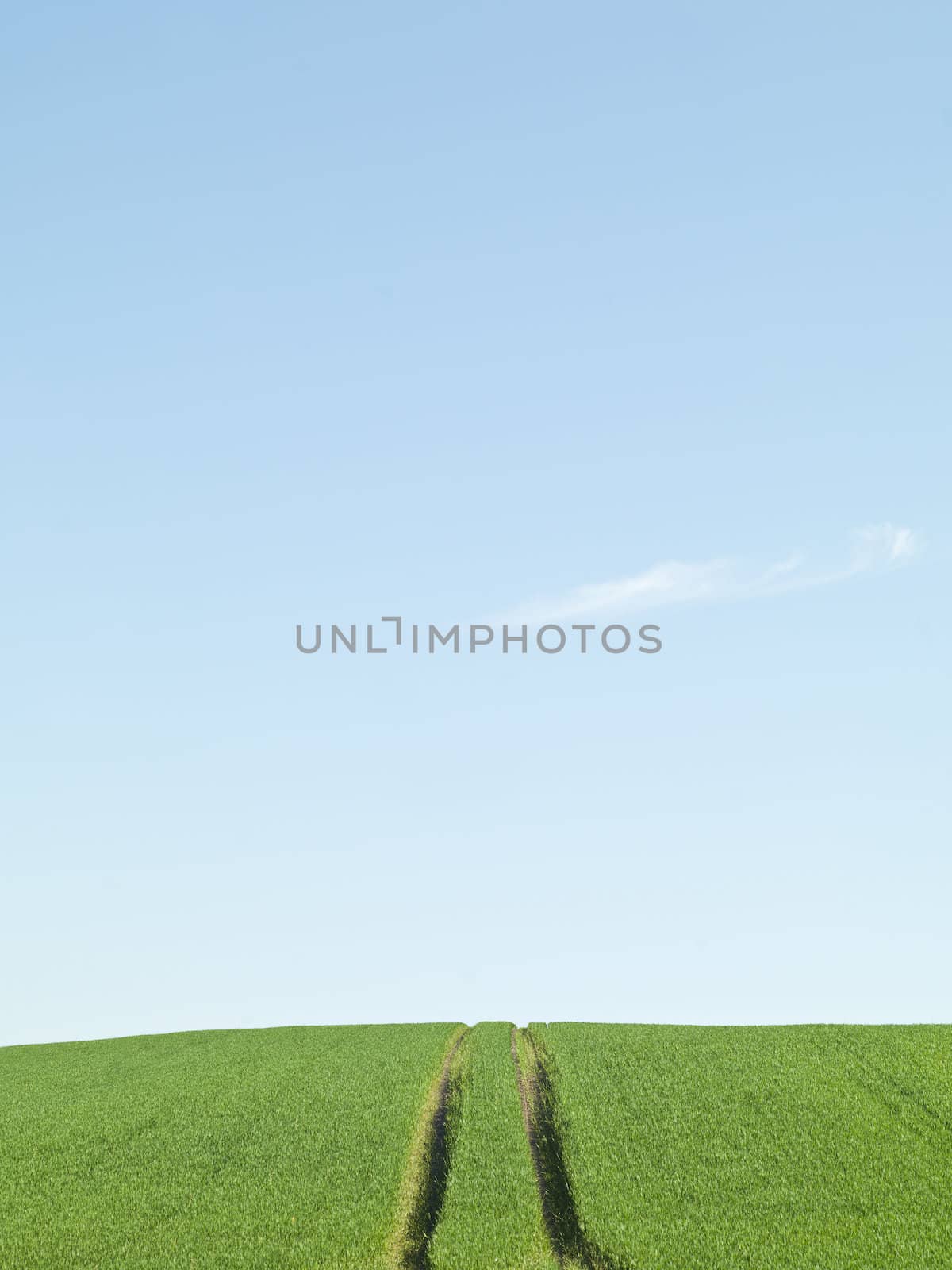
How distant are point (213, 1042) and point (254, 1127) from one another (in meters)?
16.8

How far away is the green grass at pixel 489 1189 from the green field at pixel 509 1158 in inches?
2.4

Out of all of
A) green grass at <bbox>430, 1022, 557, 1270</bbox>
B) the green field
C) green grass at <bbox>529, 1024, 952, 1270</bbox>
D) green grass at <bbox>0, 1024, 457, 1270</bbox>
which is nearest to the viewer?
green grass at <bbox>430, 1022, 557, 1270</bbox>

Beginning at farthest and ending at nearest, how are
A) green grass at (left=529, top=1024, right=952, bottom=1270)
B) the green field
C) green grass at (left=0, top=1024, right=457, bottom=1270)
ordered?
green grass at (left=0, top=1024, right=457, bottom=1270) < the green field < green grass at (left=529, top=1024, right=952, bottom=1270)

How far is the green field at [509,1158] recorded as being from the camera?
60.3 ft

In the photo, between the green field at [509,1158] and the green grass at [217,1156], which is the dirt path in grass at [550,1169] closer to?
the green field at [509,1158]

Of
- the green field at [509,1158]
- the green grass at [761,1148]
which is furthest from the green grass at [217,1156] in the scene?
the green grass at [761,1148]

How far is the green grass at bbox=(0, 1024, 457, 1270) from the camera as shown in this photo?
61.8 ft

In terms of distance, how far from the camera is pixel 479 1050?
3334 cm

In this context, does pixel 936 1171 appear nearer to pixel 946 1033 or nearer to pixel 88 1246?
pixel 946 1033

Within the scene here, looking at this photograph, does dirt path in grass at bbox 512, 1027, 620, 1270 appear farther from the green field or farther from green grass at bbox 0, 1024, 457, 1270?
green grass at bbox 0, 1024, 457, 1270

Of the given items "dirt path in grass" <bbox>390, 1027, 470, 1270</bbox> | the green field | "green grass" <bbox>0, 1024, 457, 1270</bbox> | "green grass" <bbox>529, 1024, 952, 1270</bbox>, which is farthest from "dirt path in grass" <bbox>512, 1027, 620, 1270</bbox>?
"green grass" <bbox>0, 1024, 457, 1270</bbox>

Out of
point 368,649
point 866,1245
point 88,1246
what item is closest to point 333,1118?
point 88,1246

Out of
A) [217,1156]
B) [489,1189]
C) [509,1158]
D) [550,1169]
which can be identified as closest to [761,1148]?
[550,1169]

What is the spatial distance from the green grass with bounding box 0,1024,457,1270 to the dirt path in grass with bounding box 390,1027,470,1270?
0.29 meters
